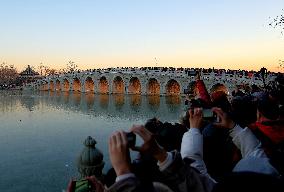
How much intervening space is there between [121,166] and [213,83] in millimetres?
41947

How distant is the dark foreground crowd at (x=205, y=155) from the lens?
5.69ft

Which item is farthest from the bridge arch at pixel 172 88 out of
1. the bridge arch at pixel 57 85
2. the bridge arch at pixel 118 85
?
the bridge arch at pixel 57 85

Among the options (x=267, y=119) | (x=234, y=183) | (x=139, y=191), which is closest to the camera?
(x=234, y=183)

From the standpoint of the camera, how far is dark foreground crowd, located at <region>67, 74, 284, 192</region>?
5.69ft

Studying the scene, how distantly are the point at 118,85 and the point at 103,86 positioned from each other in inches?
184

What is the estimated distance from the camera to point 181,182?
6.96 feet

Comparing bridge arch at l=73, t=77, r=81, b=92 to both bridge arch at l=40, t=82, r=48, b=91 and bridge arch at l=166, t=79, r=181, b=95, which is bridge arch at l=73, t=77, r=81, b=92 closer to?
bridge arch at l=40, t=82, r=48, b=91

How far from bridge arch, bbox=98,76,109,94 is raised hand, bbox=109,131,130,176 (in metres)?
64.5

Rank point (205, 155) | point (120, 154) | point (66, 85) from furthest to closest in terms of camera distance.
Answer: point (66, 85), point (205, 155), point (120, 154)

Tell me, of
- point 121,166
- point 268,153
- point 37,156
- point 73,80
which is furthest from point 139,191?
point 73,80

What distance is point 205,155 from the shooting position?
387 centimetres

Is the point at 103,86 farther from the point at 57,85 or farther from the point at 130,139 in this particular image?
the point at 130,139

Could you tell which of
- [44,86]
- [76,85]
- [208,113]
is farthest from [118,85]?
[208,113]

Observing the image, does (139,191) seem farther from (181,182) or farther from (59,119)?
(59,119)
